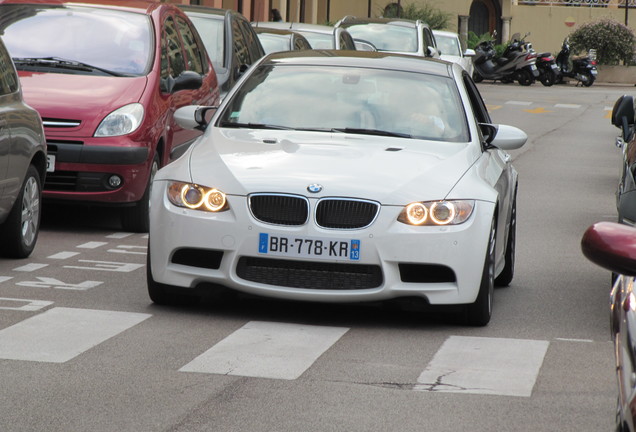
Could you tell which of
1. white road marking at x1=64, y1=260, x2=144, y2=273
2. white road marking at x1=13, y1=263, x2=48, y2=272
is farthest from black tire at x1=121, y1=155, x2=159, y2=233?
white road marking at x1=13, y1=263, x2=48, y2=272

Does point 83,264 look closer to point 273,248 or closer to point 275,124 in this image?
point 275,124

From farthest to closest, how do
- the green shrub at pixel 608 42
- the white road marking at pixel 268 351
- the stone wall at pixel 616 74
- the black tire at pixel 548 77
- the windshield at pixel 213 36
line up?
the green shrub at pixel 608 42 < the stone wall at pixel 616 74 < the black tire at pixel 548 77 < the windshield at pixel 213 36 < the white road marking at pixel 268 351

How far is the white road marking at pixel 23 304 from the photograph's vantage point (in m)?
7.73

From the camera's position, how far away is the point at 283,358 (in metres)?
6.62

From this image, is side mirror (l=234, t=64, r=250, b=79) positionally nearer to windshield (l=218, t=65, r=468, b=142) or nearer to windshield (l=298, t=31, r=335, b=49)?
windshield (l=298, t=31, r=335, b=49)

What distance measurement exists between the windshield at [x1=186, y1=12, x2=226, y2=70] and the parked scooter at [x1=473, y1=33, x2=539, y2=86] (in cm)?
3158

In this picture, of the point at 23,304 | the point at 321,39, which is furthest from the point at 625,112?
the point at 321,39

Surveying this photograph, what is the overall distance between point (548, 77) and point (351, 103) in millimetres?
40208

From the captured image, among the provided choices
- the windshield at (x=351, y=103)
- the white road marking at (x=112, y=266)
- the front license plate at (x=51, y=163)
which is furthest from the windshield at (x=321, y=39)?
the windshield at (x=351, y=103)

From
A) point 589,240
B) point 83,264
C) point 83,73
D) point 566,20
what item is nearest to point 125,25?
point 83,73

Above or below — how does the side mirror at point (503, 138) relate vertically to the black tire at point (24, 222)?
above

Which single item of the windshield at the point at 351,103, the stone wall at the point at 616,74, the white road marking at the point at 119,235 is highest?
the windshield at the point at 351,103

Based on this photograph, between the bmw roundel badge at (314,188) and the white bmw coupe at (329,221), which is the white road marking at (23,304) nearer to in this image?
the white bmw coupe at (329,221)

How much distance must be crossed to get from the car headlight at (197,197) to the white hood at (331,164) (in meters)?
0.04
